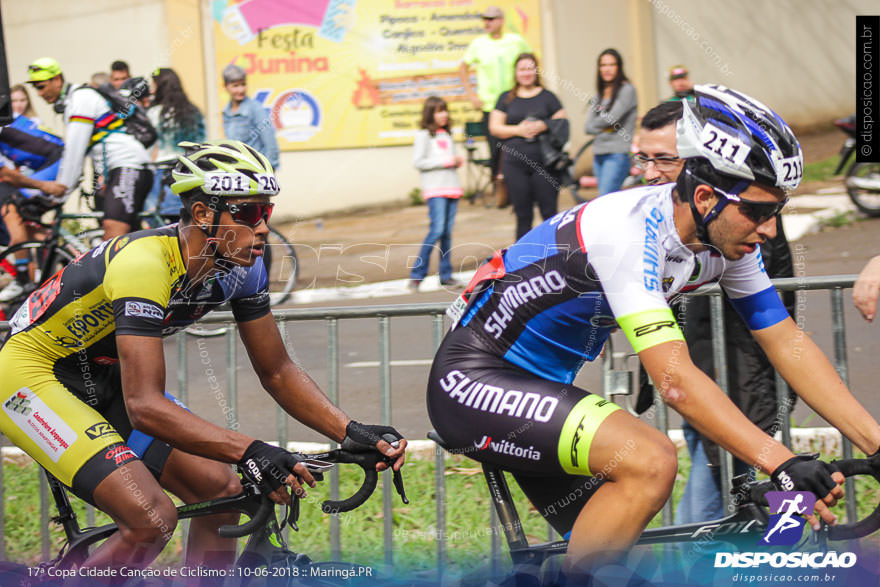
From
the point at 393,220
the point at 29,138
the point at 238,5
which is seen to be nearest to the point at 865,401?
the point at 29,138

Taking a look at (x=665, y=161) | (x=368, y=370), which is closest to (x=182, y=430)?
(x=665, y=161)

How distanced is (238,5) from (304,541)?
14.2 metres

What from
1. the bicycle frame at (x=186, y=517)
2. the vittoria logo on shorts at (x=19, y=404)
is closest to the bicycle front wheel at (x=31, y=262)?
the vittoria logo on shorts at (x=19, y=404)

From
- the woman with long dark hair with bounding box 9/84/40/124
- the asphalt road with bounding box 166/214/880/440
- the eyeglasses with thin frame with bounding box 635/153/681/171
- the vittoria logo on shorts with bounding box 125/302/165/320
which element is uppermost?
the woman with long dark hair with bounding box 9/84/40/124

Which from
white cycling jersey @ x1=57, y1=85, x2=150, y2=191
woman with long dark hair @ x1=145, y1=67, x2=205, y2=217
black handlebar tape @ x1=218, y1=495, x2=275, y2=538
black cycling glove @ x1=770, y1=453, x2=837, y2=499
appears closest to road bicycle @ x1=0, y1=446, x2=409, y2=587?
black handlebar tape @ x1=218, y1=495, x2=275, y2=538

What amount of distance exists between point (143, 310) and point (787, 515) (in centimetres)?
199

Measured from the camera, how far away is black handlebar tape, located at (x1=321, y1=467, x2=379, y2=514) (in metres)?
3.43

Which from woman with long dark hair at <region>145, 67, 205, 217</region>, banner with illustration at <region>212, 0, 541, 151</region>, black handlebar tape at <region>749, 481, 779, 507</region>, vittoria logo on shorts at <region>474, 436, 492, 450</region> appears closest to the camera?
black handlebar tape at <region>749, 481, 779, 507</region>

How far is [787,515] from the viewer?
280 centimetres

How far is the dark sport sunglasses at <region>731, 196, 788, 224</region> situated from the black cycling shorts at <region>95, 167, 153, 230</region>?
6.96 m

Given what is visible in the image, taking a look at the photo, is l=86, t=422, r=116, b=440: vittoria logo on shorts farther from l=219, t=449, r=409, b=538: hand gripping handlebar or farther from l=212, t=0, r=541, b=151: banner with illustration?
l=212, t=0, r=541, b=151: banner with illustration

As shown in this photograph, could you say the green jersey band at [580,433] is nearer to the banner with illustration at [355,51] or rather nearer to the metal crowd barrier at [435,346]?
the metal crowd barrier at [435,346]

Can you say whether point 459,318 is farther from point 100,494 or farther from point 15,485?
point 15,485

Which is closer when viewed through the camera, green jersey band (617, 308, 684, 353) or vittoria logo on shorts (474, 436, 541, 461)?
green jersey band (617, 308, 684, 353)
